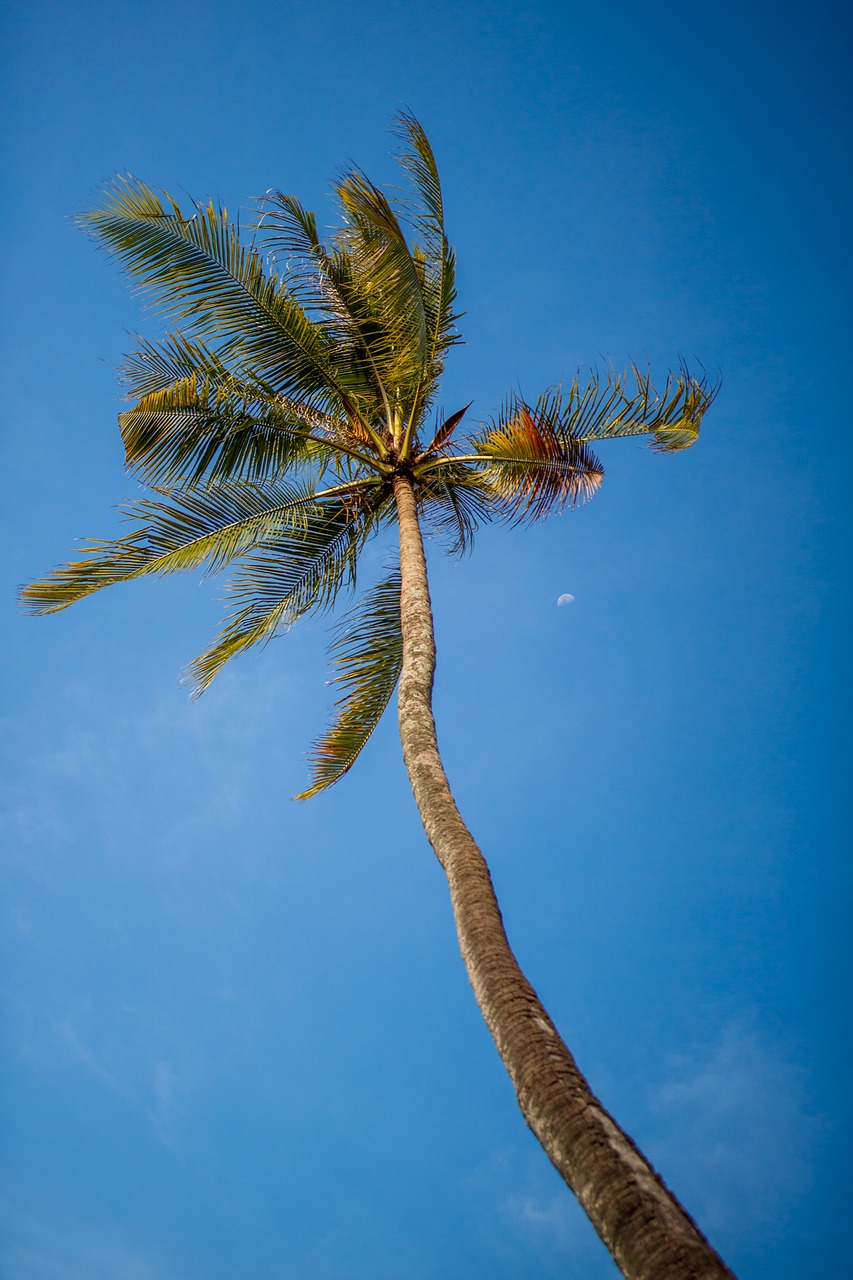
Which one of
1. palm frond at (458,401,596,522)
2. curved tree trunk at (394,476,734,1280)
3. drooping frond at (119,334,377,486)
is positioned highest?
drooping frond at (119,334,377,486)

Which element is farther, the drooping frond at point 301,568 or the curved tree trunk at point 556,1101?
the drooping frond at point 301,568

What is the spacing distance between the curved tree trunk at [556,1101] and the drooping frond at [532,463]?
13.4ft

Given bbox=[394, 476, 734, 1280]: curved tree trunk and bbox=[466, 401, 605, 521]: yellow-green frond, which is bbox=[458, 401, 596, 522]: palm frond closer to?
bbox=[466, 401, 605, 521]: yellow-green frond

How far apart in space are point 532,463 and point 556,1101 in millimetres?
6344

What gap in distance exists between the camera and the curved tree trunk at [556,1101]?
1987 millimetres

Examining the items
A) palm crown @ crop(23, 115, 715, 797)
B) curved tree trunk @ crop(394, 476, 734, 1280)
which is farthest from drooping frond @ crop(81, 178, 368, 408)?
curved tree trunk @ crop(394, 476, 734, 1280)

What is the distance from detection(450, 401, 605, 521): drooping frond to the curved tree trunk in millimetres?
4096

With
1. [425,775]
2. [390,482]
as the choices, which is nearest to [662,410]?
[390,482]

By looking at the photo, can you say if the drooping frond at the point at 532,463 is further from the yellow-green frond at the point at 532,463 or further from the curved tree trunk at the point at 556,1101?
the curved tree trunk at the point at 556,1101

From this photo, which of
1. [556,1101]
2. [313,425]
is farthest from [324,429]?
[556,1101]

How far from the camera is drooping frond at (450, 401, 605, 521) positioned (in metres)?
7.62

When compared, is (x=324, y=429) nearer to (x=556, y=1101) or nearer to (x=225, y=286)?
(x=225, y=286)

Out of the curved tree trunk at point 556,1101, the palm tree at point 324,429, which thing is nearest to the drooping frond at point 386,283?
the palm tree at point 324,429

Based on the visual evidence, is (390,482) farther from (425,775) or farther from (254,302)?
(425,775)
